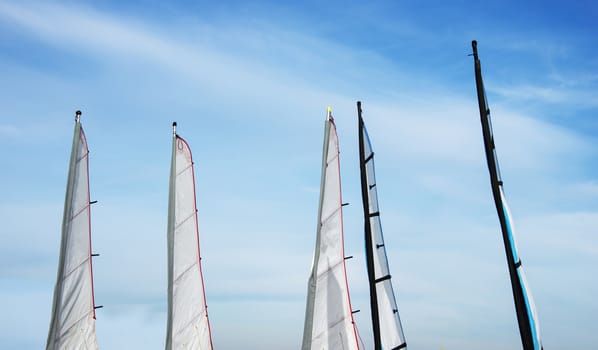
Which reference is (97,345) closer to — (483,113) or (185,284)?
(185,284)

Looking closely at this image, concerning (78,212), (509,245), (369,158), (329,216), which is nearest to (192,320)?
(78,212)

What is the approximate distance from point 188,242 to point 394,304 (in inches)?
351

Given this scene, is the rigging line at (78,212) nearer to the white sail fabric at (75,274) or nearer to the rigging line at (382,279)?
the white sail fabric at (75,274)

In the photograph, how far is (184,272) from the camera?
2606 cm

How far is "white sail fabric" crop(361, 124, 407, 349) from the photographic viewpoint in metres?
21.3

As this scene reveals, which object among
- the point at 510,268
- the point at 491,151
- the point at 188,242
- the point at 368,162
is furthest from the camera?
the point at 188,242

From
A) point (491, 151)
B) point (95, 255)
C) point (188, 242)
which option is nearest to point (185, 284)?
point (188, 242)

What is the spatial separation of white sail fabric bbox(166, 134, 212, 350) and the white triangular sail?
786 centimetres

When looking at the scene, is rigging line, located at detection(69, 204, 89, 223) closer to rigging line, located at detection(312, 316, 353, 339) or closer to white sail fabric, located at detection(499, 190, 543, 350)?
rigging line, located at detection(312, 316, 353, 339)

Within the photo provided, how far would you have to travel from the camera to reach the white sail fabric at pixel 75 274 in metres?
23.9

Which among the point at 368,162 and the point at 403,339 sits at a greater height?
the point at 368,162

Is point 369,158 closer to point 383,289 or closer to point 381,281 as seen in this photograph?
point 381,281

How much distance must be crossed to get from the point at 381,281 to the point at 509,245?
8.17 metres

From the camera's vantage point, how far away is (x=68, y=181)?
24844 mm
